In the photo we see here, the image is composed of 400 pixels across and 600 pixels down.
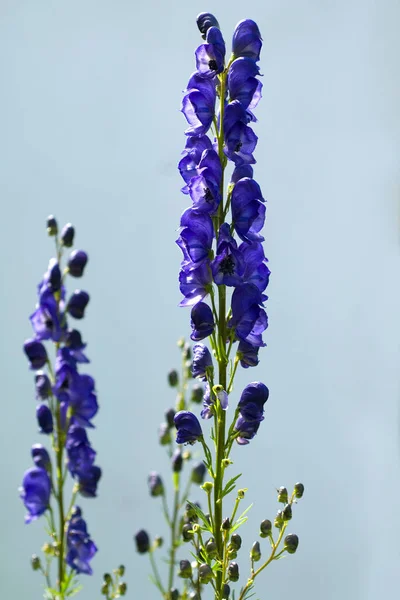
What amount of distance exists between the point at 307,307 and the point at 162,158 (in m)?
0.85

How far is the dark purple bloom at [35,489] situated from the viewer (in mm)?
1405

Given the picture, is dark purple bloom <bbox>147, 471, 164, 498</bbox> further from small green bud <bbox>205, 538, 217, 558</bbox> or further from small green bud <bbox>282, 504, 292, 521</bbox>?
small green bud <bbox>205, 538, 217, 558</bbox>

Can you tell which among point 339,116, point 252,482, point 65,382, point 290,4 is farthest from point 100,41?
point 65,382

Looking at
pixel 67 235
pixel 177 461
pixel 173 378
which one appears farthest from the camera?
pixel 173 378

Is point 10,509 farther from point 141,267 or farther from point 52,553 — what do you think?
point 52,553

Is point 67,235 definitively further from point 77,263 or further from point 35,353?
point 35,353

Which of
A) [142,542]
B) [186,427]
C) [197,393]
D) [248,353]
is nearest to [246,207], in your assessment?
[248,353]

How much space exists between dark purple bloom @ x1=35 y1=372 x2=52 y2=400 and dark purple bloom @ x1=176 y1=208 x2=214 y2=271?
1.24 ft

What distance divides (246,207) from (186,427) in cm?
28

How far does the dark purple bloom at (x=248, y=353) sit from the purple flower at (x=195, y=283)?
0.25 ft

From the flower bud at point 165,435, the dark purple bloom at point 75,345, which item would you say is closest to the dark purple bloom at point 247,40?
the dark purple bloom at point 75,345

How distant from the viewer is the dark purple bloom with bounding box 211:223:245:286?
3.48 feet

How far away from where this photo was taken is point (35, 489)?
1.41 meters

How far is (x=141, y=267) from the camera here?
3766 mm
